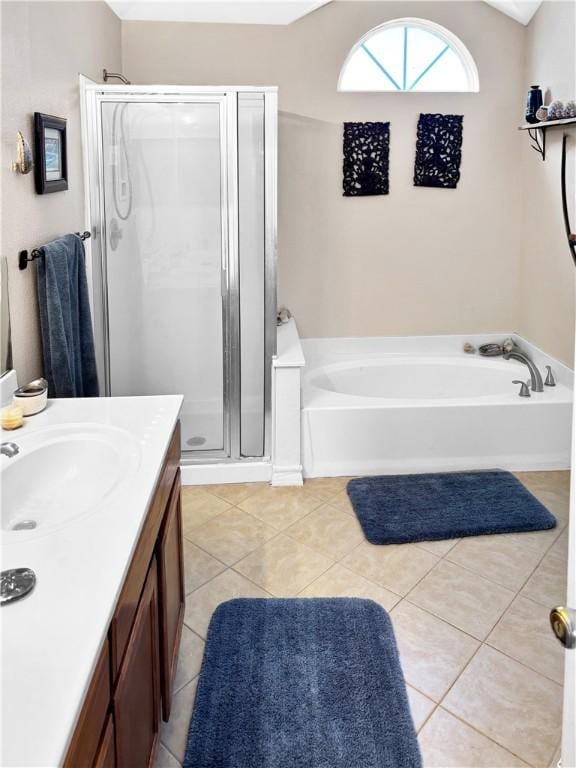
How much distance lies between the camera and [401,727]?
1863mm

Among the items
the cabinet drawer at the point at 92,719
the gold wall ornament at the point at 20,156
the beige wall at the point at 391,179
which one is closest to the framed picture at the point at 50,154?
the gold wall ornament at the point at 20,156

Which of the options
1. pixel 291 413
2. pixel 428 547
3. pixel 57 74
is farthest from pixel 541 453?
pixel 57 74

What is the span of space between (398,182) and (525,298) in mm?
1073

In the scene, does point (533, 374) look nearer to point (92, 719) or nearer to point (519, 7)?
point (519, 7)

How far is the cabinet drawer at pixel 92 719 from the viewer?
91 cm

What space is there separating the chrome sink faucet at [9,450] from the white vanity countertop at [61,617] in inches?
2.9

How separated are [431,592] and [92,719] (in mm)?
1751

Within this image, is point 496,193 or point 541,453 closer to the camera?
point 541,453

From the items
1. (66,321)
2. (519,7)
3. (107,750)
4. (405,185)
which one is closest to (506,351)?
(405,185)

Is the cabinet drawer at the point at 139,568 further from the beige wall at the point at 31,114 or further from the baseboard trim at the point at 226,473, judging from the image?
the baseboard trim at the point at 226,473

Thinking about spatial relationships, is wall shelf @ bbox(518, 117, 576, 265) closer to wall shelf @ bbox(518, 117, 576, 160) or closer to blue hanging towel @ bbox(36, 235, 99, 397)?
wall shelf @ bbox(518, 117, 576, 160)

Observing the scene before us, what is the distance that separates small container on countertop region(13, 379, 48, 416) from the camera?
6.20 feet

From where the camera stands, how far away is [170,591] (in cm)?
185

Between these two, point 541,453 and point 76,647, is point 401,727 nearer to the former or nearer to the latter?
point 76,647
